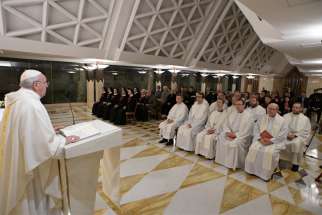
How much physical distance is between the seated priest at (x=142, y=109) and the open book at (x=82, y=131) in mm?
6678

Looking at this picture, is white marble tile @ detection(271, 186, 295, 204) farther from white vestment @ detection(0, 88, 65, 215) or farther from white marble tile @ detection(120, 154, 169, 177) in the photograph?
white vestment @ detection(0, 88, 65, 215)

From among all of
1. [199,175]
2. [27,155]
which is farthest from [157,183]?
[27,155]

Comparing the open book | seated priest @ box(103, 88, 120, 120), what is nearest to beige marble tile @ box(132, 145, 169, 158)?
the open book

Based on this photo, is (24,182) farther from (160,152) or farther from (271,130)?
(271,130)

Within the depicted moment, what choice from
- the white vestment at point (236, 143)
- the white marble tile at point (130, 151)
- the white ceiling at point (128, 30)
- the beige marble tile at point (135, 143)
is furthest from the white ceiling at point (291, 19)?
the beige marble tile at point (135, 143)

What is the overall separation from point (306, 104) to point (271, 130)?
7533 mm

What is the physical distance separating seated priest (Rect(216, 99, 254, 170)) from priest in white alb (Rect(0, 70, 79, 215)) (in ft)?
10.9

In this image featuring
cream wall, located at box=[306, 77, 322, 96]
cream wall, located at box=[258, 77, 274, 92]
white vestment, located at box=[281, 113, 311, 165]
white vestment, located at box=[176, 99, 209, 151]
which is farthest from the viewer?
cream wall, located at box=[258, 77, 274, 92]

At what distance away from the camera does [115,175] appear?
2.63 m

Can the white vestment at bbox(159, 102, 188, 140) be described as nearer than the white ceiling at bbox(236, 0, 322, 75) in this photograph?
No

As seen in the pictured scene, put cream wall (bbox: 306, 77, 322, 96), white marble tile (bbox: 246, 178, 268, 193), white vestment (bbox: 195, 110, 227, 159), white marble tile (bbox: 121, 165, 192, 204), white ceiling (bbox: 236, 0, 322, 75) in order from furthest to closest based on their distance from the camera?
cream wall (bbox: 306, 77, 322, 96), white vestment (bbox: 195, 110, 227, 159), white marble tile (bbox: 246, 178, 268, 193), white marble tile (bbox: 121, 165, 192, 204), white ceiling (bbox: 236, 0, 322, 75)

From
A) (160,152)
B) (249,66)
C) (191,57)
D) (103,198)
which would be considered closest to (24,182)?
(103,198)

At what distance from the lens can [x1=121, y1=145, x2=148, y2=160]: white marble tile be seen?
16.1 ft

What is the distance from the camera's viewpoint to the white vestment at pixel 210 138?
186 inches
